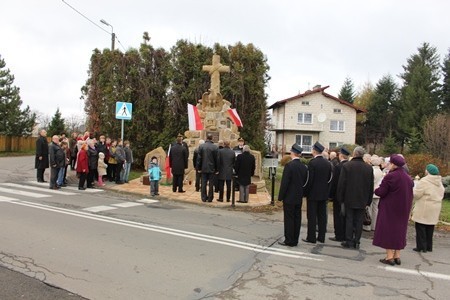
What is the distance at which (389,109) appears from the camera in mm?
57906

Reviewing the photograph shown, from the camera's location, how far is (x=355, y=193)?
7.23 metres

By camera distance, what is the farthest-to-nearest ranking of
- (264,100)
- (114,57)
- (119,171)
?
1. (264,100)
2. (114,57)
3. (119,171)

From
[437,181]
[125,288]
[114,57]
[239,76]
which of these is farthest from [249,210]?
[114,57]

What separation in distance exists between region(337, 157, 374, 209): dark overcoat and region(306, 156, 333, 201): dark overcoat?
0.30 m

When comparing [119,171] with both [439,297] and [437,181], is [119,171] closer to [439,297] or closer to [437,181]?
[437,181]

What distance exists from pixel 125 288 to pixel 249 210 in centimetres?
640

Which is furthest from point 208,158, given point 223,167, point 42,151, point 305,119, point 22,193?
point 305,119

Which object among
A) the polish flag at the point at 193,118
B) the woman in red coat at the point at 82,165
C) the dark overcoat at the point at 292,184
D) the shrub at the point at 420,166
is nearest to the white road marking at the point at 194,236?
the dark overcoat at the point at 292,184

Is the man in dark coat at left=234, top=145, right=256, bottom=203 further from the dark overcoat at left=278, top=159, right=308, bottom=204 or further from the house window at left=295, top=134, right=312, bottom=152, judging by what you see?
the house window at left=295, top=134, right=312, bottom=152

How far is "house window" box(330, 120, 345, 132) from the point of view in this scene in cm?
5059

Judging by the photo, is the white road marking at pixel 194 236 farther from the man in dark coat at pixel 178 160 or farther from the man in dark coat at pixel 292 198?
the man in dark coat at pixel 178 160

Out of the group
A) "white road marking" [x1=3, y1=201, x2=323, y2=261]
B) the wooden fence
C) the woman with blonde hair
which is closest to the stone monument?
"white road marking" [x1=3, y1=201, x2=323, y2=261]

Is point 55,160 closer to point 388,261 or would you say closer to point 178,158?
point 178,158

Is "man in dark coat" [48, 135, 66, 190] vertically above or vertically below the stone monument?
below
